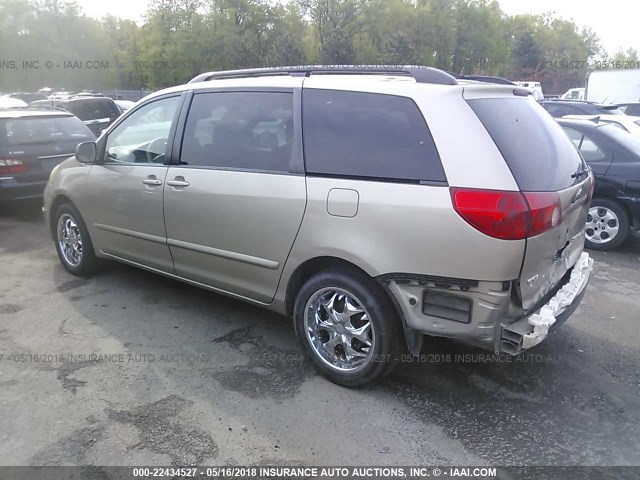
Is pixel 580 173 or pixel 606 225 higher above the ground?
pixel 580 173

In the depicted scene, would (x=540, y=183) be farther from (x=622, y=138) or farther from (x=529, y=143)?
(x=622, y=138)

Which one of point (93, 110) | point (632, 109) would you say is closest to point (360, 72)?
point (93, 110)

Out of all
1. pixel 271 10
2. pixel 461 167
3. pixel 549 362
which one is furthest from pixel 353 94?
pixel 271 10

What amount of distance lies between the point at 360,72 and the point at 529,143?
3.83ft

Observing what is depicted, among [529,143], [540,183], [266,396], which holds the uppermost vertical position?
[529,143]

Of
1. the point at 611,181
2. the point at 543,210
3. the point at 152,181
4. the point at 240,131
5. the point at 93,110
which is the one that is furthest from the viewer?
the point at 93,110

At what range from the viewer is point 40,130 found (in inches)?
301

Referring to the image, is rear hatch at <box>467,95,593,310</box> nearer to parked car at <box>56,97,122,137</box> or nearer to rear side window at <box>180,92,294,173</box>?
rear side window at <box>180,92,294,173</box>

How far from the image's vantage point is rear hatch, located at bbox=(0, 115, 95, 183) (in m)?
7.17

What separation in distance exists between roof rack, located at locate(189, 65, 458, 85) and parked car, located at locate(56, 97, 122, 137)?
10.0 metres

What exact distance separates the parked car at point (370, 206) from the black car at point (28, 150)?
3971mm

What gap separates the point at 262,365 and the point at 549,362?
1973mm

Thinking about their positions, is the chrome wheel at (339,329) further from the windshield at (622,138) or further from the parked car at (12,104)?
the parked car at (12,104)

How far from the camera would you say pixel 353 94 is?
3.17m
